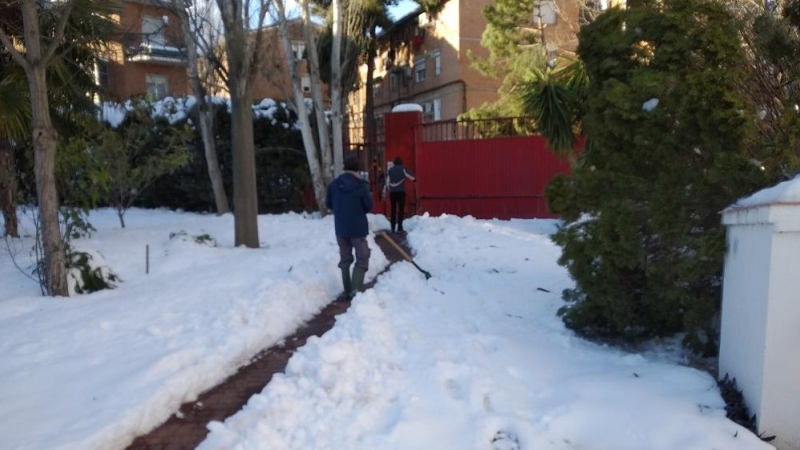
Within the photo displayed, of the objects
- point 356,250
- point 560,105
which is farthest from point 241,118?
point 560,105

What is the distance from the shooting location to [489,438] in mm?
3672

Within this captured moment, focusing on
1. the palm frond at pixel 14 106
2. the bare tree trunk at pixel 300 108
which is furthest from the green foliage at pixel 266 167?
the palm frond at pixel 14 106

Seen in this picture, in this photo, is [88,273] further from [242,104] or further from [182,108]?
[182,108]

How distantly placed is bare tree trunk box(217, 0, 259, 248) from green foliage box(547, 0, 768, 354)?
5904 mm

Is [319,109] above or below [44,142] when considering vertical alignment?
above

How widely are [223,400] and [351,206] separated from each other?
3.19 metres

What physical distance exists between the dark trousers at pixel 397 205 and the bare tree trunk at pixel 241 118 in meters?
3.34

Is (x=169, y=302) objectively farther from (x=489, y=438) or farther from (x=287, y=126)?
(x=287, y=126)

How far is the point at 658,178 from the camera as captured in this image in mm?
5055

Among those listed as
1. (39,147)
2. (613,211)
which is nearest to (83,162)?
(39,147)

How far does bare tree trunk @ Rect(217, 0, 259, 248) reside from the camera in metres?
9.80

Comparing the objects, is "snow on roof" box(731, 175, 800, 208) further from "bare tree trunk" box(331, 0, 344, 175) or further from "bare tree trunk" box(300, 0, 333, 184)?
"bare tree trunk" box(300, 0, 333, 184)

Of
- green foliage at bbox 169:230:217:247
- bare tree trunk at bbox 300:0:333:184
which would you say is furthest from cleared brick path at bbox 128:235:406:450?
bare tree trunk at bbox 300:0:333:184

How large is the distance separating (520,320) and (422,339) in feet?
3.91
